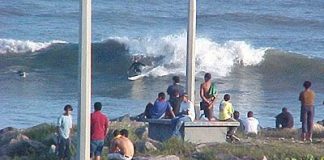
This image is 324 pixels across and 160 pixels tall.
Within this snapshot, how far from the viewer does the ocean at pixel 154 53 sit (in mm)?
34594

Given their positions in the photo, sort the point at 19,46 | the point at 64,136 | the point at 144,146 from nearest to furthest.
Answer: the point at 144,146 < the point at 64,136 < the point at 19,46

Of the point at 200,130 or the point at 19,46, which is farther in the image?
the point at 19,46

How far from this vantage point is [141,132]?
23.4 meters

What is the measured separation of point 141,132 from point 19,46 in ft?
83.1

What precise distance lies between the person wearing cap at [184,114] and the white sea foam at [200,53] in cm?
2018

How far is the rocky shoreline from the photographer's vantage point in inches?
819

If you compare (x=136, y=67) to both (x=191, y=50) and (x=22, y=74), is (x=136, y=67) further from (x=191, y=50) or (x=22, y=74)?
(x=191, y=50)

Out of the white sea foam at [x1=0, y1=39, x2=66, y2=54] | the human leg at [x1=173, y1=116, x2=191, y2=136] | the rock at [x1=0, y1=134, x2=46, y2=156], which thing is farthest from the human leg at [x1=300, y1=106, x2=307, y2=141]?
the white sea foam at [x1=0, y1=39, x2=66, y2=54]

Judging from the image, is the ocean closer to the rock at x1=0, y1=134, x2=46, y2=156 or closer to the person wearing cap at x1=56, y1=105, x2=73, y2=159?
the rock at x1=0, y1=134, x2=46, y2=156

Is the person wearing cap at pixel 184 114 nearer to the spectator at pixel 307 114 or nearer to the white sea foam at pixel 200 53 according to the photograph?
the spectator at pixel 307 114

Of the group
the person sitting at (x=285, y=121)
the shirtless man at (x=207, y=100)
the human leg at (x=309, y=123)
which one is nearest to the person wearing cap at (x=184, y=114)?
the shirtless man at (x=207, y=100)

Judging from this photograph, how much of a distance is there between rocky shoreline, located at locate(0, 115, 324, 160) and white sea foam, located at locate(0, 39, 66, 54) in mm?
22885

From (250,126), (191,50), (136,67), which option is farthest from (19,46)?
(191,50)

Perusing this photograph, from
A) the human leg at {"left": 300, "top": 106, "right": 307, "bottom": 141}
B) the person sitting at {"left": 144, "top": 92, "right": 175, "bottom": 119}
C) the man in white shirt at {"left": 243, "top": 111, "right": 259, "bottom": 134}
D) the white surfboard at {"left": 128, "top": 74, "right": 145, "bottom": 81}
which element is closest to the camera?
the person sitting at {"left": 144, "top": 92, "right": 175, "bottom": 119}
